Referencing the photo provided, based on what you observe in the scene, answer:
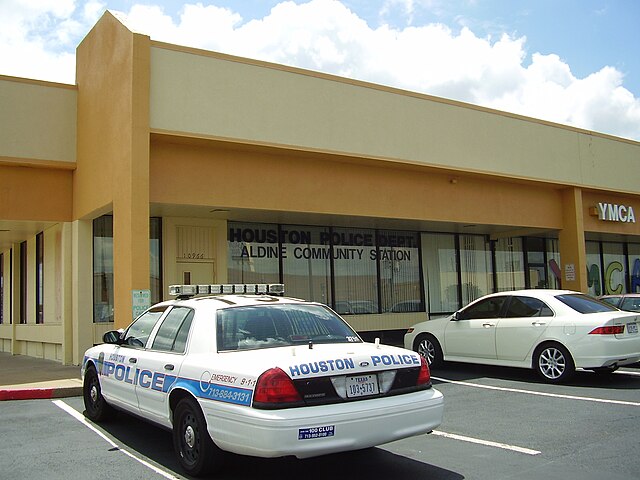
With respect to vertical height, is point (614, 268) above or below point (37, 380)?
above

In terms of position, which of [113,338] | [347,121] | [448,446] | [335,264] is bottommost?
[448,446]

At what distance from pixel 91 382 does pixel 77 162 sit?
752 cm

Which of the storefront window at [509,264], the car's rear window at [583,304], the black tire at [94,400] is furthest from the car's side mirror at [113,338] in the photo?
the storefront window at [509,264]

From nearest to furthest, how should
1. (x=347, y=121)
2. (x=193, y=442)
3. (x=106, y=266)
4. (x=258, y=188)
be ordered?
(x=193, y=442), (x=258, y=188), (x=347, y=121), (x=106, y=266)

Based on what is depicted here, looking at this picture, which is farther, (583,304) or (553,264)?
(553,264)

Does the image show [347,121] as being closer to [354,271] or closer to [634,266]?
[354,271]

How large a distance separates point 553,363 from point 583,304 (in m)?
1.13

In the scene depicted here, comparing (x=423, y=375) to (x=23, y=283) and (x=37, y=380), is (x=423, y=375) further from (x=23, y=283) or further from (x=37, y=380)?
(x=23, y=283)

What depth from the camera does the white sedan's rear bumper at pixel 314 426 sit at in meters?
4.79

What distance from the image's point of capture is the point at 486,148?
648 inches

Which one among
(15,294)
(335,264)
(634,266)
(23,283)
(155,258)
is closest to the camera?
(155,258)

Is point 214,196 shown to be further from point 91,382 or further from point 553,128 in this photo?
point 553,128

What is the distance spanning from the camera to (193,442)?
554 centimetres

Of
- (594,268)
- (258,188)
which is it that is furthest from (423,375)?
(594,268)
